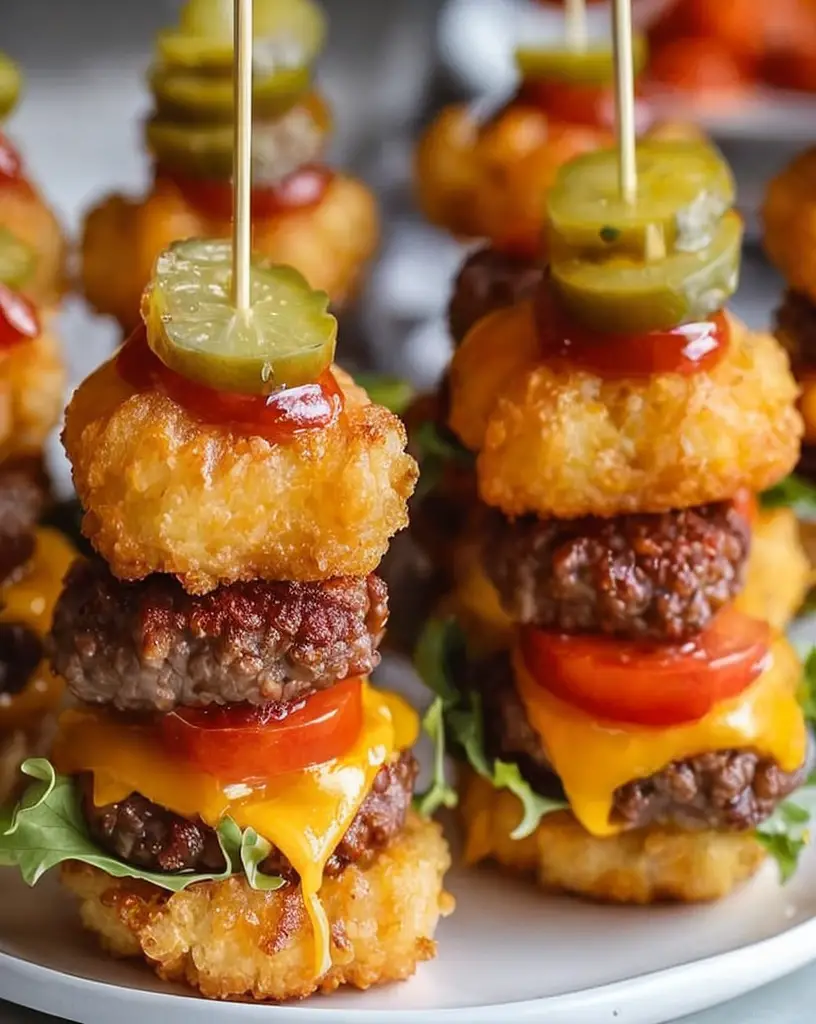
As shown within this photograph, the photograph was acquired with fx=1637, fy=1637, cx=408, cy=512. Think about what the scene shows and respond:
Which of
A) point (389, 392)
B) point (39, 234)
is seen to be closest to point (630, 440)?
point (389, 392)

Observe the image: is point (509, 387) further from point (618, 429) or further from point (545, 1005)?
point (545, 1005)

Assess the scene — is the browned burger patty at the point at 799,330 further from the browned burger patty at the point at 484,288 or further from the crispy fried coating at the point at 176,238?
the crispy fried coating at the point at 176,238

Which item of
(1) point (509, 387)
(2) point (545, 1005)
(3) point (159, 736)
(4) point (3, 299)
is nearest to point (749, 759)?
(2) point (545, 1005)

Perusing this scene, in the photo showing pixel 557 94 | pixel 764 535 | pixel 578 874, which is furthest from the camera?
pixel 557 94

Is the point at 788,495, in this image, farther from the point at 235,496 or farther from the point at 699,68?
the point at 699,68

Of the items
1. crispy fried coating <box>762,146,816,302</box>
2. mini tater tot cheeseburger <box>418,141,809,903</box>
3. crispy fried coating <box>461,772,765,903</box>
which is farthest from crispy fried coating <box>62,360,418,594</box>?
crispy fried coating <box>762,146,816,302</box>

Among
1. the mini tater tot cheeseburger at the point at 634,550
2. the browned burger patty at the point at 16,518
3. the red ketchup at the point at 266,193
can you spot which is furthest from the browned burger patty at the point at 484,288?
the browned burger patty at the point at 16,518
